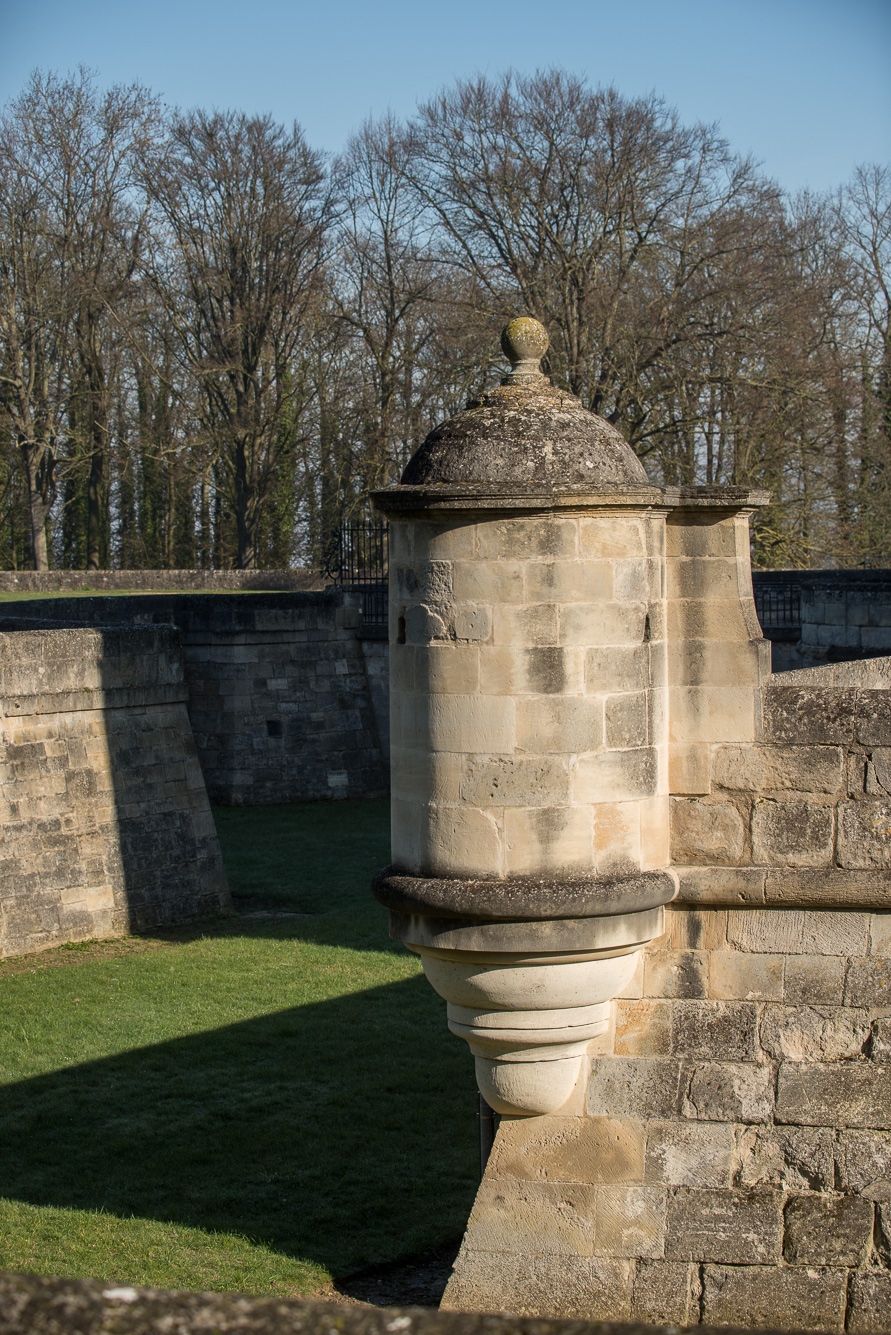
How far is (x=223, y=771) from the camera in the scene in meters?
23.1

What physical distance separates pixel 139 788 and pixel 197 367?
70.7 feet

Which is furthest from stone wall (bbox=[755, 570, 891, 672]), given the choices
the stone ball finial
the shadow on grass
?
the stone ball finial

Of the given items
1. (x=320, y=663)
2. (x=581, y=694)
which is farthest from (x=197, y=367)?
(x=581, y=694)

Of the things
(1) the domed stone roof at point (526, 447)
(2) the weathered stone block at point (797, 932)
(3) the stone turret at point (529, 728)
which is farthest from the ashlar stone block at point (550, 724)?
(2) the weathered stone block at point (797, 932)

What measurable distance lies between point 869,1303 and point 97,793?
10520 millimetres

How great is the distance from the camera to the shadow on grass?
748 centimetres

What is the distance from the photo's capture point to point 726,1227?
5.38 metres

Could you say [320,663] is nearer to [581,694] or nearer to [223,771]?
[223,771]

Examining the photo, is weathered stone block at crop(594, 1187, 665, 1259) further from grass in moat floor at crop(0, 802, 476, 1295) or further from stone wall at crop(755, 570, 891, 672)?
stone wall at crop(755, 570, 891, 672)

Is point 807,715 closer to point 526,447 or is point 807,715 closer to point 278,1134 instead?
point 526,447

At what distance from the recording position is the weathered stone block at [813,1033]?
5.48 metres

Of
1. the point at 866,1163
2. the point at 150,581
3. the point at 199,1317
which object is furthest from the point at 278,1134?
the point at 150,581

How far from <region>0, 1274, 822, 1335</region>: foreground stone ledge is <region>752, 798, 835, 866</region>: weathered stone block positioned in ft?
11.9

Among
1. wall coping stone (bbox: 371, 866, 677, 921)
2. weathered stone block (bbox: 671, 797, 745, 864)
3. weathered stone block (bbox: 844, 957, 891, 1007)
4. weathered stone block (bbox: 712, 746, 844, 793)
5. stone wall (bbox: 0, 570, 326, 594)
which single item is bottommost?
weathered stone block (bbox: 844, 957, 891, 1007)
